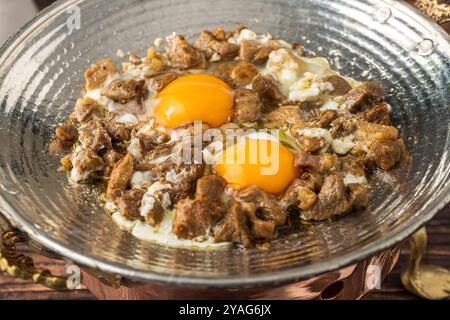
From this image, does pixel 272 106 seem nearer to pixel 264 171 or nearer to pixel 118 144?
pixel 264 171

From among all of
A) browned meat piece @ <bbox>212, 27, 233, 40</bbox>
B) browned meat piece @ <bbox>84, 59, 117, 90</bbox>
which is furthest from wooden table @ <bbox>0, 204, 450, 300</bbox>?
browned meat piece @ <bbox>212, 27, 233, 40</bbox>

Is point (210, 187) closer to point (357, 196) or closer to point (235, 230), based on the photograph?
point (235, 230)

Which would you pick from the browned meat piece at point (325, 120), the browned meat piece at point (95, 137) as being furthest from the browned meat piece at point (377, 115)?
the browned meat piece at point (95, 137)

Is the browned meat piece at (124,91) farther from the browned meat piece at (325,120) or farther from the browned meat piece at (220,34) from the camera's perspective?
the browned meat piece at (325,120)

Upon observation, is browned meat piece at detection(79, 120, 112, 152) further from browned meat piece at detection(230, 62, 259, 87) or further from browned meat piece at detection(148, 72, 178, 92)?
browned meat piece at detection(230, 62, 259, 87)

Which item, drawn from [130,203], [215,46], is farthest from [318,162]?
[215,46]

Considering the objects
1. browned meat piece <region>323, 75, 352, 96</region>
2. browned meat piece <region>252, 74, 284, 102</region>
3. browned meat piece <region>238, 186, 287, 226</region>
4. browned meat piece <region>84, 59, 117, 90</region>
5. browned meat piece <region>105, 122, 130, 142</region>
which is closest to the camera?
browned meat piece <region>238, 186, 287, 226</region>
